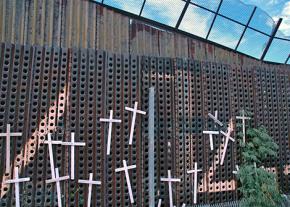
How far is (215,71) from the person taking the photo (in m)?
6.30

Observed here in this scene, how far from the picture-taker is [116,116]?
17.4 ft

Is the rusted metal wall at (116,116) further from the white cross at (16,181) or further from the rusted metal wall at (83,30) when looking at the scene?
the rusted metal wall at (83,30)

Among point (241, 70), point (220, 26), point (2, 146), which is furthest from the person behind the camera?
point (220, 26)

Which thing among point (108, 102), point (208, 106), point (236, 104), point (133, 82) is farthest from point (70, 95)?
point (236, 104)

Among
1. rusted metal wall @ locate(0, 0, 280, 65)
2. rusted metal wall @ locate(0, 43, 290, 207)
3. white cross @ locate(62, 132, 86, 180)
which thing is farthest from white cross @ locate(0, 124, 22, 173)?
rusted metal wall @ locate(0, 0, 280, 65)

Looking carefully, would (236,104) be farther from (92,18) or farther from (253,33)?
(92,18)

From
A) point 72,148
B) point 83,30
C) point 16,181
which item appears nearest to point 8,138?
point 16,181

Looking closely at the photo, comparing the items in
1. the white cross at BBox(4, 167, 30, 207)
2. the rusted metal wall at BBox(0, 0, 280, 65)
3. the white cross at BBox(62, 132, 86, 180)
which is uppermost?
the rusted metal wall at BBox(0, 0, 280, 65)

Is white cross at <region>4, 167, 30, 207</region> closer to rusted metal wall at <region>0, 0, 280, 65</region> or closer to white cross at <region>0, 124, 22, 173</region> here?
white cross at <region>0, 124, 22, 173</region>

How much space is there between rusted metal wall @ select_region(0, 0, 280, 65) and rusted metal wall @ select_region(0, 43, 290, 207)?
664mm

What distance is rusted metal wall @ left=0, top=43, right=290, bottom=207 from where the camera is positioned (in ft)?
15.6

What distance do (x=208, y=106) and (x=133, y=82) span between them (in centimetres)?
156

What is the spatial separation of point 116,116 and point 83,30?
1.93 metres

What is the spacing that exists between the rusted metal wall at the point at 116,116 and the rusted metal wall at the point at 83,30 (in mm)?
664
